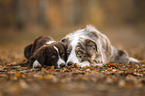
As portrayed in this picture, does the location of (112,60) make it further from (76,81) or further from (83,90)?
(83,90)

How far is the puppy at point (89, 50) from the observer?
21.3 feet

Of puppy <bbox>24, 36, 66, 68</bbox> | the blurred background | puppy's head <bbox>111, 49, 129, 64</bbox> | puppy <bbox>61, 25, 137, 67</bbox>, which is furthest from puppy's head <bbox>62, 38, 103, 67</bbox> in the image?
the blurred background

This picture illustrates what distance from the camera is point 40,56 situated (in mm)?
6645

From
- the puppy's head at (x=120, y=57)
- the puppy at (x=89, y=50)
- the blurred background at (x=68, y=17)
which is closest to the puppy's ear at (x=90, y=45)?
the puppy at (x=89, y=50)

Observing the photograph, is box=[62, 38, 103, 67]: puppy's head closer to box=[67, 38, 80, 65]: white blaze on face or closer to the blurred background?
box=[67, 38, 80, 65]: white blaze on face

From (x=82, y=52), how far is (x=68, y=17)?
31213 millimetres

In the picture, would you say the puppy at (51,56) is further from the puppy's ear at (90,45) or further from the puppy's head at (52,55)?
the puppy's ear at (90,45)

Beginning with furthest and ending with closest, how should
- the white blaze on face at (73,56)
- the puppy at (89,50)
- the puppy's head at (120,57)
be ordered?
1. the puppy's head at (120,57)
2. the puppy at (89,50)
3. the white blaze on face at (73,56)

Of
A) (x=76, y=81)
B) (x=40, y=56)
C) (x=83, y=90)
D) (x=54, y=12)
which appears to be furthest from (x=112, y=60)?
(x=54, y=12)

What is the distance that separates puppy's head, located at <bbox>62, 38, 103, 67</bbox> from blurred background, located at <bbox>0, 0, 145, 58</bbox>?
14948 mm

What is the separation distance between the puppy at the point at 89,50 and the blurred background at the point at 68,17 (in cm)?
1428

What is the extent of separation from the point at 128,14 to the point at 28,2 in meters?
17.5

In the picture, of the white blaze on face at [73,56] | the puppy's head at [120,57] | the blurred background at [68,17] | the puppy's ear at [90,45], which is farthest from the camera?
the blurred background at [68,17]

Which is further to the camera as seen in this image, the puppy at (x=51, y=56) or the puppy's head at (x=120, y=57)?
the puppy's head at (x=120, y=57)
